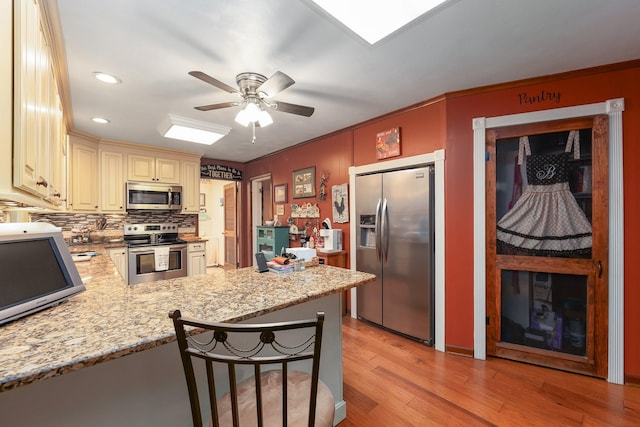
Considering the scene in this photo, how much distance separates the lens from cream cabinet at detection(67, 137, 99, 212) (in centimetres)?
352

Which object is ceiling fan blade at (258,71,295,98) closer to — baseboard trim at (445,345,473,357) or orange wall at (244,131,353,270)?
orange wall at (244,131,353,270)

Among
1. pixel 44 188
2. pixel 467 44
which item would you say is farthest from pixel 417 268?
pixel 44 188

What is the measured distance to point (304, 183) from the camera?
4152 mm

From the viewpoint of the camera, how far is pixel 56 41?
1.70m

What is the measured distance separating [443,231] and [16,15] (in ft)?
9.53

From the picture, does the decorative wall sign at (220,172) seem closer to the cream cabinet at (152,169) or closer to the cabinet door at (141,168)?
the cream cabinet at (152,169)

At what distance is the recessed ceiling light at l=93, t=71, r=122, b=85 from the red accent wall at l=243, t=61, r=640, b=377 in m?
2.40

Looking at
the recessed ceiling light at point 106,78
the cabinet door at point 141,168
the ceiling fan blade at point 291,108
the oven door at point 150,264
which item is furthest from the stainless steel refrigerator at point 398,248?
the cabinet door at point 141,168

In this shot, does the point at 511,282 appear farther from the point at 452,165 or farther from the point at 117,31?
the point at 117,31

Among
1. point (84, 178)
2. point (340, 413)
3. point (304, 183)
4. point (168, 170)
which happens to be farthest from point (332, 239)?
point (84, 178)

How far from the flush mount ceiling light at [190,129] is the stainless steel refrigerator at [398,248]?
1.84m

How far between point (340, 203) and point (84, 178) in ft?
11.4

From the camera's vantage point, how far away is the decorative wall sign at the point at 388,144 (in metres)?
2.93

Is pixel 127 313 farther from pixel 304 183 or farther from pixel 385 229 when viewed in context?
pixel 304 183
